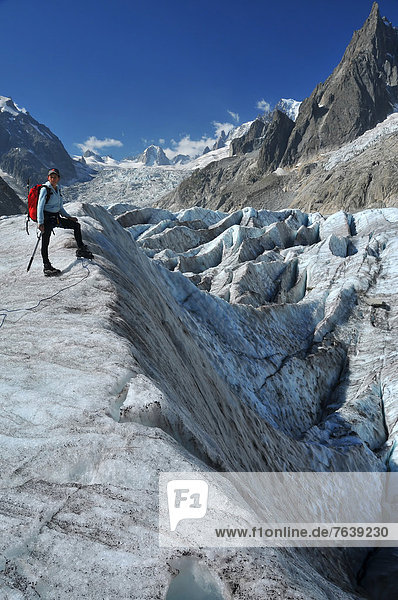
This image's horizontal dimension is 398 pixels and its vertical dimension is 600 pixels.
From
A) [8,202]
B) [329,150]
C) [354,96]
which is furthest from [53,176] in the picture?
[354,96]

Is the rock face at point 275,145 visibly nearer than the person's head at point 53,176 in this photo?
No

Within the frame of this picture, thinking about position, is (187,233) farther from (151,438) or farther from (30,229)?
(151,438)

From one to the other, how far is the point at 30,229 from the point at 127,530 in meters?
Result: 9.56

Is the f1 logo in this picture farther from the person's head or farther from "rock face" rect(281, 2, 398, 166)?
"rock face" rect(281, 2, 398, 166)

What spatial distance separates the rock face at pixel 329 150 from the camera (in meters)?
97.2

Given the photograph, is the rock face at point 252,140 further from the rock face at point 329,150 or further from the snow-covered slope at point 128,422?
A: the snow-covered slope at point 128,422

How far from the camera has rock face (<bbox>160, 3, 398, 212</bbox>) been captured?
97.2 m

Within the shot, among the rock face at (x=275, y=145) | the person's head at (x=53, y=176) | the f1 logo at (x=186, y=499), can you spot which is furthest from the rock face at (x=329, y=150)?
the f1 logo at (x=186, y=499)

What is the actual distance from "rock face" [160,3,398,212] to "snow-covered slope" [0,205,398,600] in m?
85.4

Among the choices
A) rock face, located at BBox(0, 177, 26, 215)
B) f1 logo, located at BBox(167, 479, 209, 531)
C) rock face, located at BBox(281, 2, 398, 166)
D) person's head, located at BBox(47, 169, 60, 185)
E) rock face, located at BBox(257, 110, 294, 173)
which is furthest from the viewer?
rock face, located at BBox(257, 110, 294, 173)

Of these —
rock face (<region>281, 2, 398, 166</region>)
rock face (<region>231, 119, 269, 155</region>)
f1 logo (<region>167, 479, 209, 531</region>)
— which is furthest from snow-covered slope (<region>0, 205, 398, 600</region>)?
rock face (<region>231, 119, 269, 155</region>)

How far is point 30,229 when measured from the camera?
1032cm

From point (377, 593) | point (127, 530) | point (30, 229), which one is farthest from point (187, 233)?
point (127, 530)

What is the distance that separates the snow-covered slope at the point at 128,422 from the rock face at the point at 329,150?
85.4m
